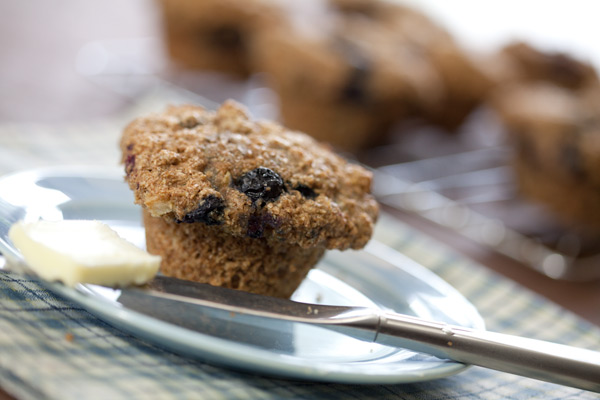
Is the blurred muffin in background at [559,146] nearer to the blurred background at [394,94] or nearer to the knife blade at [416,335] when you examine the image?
the blurred background at [394,94]

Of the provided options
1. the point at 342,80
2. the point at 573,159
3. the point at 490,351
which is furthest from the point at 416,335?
the point at 342,80

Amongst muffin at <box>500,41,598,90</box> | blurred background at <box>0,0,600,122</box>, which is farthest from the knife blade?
muffin at <box>500,41,598,90</box>

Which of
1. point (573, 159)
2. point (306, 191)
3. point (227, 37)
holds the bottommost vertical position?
point (306, 191)

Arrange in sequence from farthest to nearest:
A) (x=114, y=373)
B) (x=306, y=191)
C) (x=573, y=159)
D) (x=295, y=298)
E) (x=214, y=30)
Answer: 1. (x=214, y=30)
2. (x=573, y=159)
3. (x=295, y=298)
4. (x=306, y=191)
5. (x=114, y=373)

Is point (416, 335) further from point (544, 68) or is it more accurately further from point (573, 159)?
point (544, 68)

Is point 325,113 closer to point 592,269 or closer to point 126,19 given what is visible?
point 592,269

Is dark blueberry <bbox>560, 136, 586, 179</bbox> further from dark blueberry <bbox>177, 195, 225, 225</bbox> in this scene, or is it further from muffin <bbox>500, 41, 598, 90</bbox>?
dark blueberry <bbox>177, 195, 225, 225</bbox>
